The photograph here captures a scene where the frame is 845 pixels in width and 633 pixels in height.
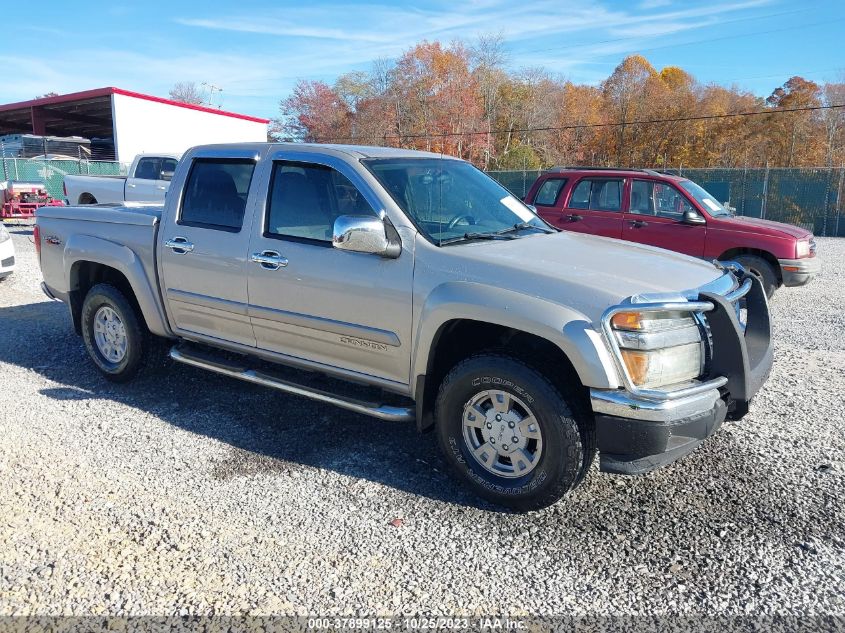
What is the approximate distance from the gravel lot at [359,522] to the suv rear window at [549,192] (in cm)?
587

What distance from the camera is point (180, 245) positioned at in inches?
194

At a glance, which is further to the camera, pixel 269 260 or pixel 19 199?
pixel 19 199

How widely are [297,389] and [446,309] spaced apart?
1.28 meters

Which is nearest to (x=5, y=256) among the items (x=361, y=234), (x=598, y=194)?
(x=361, y=234)

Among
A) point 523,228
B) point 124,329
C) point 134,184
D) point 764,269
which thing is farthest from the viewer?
point 134,184

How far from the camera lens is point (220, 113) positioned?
35.6m

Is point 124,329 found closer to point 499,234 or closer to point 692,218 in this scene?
point 499,234

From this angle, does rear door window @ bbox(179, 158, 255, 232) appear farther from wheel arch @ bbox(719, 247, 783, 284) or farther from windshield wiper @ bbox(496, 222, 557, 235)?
wheel arch @ bbox(719, 247, 783, 284)

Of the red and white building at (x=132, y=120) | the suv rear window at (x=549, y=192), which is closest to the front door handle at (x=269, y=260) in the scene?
the suv rear window at (x=549, y=192)

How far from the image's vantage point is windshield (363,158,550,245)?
4.14 m

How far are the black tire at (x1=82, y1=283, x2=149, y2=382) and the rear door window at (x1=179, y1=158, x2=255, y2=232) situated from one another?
3.29 ft

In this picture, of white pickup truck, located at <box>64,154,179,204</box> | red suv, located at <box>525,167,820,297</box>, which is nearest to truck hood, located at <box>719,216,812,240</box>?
red suv, located at <box>525,167,820,297</box>

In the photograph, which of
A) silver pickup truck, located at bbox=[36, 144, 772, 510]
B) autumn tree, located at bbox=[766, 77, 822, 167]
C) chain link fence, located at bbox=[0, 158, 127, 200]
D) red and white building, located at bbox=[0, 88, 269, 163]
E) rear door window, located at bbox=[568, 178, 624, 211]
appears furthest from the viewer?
autumn tree, located at bbox=[766, 77, 822, 167]

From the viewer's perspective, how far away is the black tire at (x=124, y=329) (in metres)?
5.46
